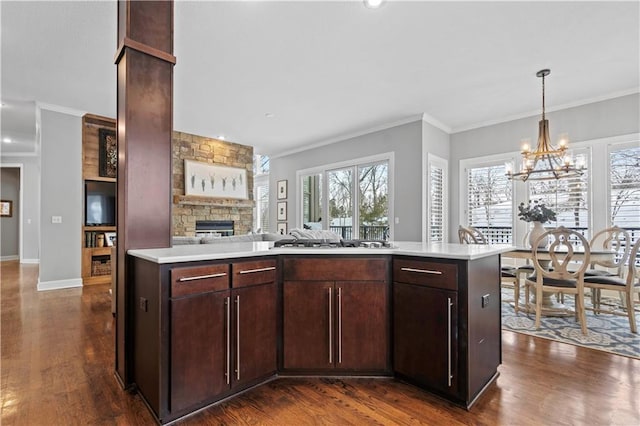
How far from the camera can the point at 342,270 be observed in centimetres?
213

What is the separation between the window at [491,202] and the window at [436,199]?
0.42 m

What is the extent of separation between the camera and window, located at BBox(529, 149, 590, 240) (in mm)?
4703

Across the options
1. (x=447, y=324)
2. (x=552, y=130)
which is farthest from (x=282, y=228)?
(x=447, y=324)

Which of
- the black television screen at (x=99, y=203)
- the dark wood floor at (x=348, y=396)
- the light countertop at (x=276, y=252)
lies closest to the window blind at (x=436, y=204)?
the dark wood floor at (x=348, y=396)

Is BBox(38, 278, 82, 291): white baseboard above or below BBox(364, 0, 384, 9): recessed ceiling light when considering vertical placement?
below

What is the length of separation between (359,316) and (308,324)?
34 cm

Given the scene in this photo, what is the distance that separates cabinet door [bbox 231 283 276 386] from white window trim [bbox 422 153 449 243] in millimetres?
3845

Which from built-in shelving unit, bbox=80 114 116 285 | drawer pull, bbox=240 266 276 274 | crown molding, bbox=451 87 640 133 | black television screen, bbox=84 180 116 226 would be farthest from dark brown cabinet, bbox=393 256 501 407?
black television screen, bbox=84 180 116 226

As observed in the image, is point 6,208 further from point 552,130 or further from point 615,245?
point 615,245

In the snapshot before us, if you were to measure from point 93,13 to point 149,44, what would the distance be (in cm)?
125

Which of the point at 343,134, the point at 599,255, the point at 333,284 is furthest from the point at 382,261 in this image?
the point at 343,134

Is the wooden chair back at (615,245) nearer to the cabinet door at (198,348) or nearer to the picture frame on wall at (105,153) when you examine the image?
the cabinet door at (198,348)

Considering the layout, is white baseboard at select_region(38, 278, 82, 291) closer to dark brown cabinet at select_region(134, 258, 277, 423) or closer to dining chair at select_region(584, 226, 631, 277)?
dark brown cabinet at select_region(134, 258, 277, 423)

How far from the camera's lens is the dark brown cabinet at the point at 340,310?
2.13m
